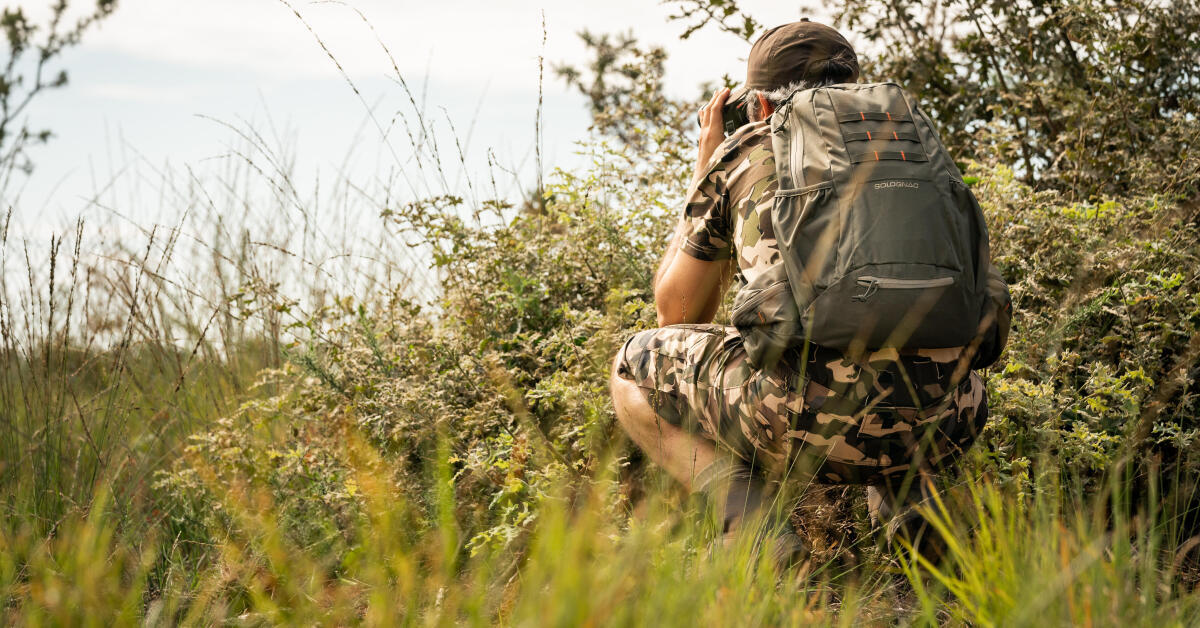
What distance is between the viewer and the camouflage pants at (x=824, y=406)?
1993 mm

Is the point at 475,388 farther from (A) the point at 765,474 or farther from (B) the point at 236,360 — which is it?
(B) the point at 236,360

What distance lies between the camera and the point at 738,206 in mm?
2164

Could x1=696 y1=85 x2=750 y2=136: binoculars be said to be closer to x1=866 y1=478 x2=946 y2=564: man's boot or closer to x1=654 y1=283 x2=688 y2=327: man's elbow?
x1=654 y1=283 x2=688 y2=327: man's elbow

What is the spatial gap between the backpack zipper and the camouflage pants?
7.1 inches

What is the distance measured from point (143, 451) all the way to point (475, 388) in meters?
1.59

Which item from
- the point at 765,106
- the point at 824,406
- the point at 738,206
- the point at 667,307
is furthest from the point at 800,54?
the point at 824,406

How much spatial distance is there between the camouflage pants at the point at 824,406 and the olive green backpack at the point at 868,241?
76mm

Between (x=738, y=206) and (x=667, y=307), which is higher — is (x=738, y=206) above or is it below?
above

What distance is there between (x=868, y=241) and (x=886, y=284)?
103 mm

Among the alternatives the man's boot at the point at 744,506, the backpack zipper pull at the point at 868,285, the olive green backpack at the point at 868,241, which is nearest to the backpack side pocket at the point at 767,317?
the olive green backpack at the point at 868,241

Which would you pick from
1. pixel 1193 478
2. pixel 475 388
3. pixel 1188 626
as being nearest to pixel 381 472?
pixel 475 388

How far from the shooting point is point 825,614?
5.27 feet

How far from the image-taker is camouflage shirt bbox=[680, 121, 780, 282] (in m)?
2.07

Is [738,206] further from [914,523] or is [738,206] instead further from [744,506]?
[914,523]
